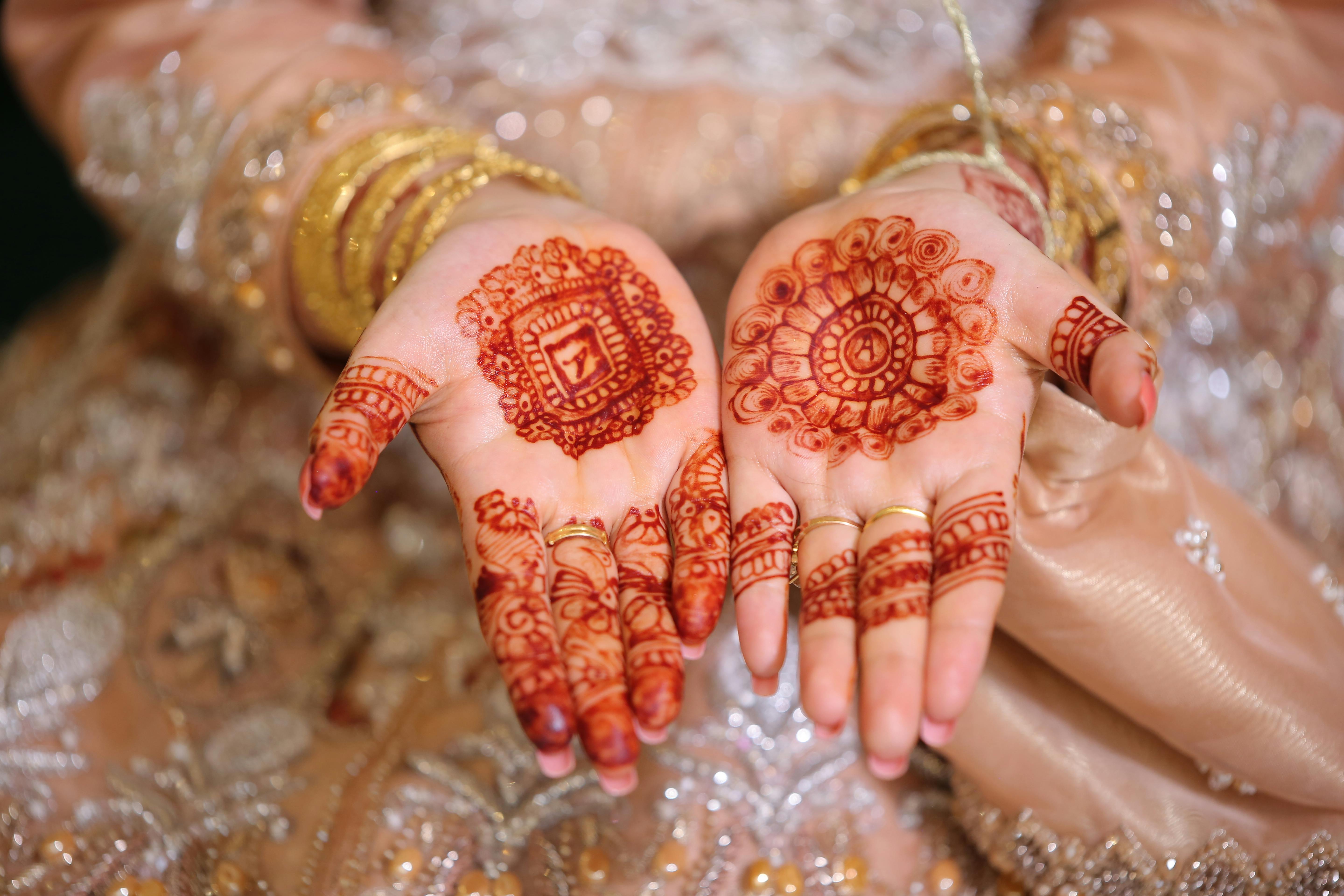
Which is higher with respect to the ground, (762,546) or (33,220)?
(762,546)

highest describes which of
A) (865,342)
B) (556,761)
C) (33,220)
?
(865,342)

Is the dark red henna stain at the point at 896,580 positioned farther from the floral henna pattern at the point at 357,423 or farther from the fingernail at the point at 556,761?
the floral henna pattern at the point at 357,423

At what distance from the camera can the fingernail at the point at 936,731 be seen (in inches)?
21.1

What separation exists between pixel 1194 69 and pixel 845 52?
1.12ft

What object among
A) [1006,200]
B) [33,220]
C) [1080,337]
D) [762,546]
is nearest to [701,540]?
[762,546]

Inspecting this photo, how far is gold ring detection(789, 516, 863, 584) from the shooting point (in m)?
0.62

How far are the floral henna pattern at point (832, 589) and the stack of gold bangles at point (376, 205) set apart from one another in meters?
0.46

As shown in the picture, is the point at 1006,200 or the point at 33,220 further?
the point at 33,220

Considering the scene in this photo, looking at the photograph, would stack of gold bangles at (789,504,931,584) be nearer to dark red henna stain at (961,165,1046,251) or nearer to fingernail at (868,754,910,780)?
fingernail at (868,754,910,780)

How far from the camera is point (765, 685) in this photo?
586mm

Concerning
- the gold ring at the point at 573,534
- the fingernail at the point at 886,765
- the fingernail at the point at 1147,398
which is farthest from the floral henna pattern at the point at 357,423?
the fingernail at the point at 1147,398

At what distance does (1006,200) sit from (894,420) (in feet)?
0.86

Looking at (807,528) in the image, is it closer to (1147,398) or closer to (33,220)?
(1147,398)

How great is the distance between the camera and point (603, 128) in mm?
1006
